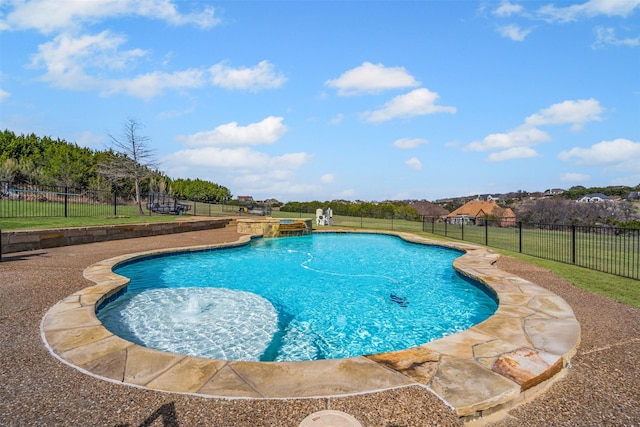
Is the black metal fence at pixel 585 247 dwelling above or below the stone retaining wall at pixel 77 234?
below

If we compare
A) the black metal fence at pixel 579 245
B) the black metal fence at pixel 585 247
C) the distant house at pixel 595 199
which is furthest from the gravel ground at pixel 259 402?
the distant house at pixel 595 199

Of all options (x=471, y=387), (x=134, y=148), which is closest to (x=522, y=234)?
(x=471, y=387)

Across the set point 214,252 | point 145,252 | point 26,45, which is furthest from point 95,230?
point 26,45

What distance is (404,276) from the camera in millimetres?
8141

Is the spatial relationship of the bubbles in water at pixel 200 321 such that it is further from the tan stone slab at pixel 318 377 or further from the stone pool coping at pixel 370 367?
the tan stone slab at pixel 318 377

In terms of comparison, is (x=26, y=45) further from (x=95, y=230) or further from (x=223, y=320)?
(x=223, y=320)

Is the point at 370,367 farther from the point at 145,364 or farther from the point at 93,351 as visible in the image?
the point at 93,351

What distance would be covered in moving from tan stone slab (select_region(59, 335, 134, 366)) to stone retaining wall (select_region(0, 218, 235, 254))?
20.8ft

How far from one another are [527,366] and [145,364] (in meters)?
3.21

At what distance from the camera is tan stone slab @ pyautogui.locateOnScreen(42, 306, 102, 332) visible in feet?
11.1

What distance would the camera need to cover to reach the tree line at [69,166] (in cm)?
2289

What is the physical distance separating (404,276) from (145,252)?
23.6ft

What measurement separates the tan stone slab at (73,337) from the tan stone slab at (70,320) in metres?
0.12

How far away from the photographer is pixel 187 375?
245cm
